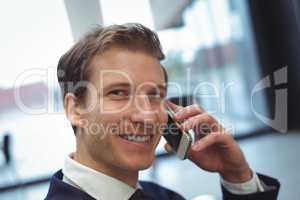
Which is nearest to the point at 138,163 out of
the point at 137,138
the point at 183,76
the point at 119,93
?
the point at 137,138

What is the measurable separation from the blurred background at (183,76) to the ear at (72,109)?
153 millimetres

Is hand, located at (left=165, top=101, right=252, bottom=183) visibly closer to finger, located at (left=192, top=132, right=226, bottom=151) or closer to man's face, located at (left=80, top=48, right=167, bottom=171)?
finger, located at (left=192, top=132, right=226, bottom=151)

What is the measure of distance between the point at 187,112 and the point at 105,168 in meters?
0.28

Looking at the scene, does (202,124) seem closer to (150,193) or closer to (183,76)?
(150,193)

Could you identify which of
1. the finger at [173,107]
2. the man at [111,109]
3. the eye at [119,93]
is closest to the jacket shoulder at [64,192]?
the man at [111,109]

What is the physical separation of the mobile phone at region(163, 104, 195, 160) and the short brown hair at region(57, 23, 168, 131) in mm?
179

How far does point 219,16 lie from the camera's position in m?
4.35

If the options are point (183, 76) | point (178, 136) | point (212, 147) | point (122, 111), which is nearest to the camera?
point (122, 111)

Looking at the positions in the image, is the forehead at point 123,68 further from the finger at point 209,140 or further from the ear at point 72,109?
the finger at point 209,140

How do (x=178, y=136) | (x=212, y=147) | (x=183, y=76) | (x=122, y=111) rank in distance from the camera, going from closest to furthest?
(x=122, y=111) → (x=178, y=136) → (x=212, y=147) → (x=183, y=76)

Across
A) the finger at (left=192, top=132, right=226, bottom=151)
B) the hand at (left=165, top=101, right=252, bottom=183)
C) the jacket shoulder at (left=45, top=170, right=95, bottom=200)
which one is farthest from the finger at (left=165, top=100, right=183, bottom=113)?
the jacket shoulder at (left=45, top=170, right=95, bottom=200)

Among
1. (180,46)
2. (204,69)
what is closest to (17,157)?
(180,46)

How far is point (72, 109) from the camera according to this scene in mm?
760

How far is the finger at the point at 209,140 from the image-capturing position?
90 cm
